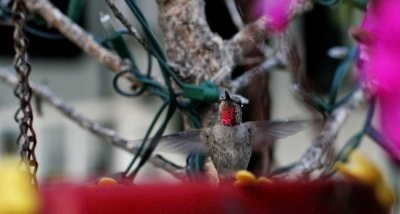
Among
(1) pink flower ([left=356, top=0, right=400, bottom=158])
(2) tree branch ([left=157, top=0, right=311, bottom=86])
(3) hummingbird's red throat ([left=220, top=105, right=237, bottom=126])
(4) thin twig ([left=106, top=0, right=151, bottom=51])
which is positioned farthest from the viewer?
(2) tree branch ([left=157, top=0, right=311, bottom=86])

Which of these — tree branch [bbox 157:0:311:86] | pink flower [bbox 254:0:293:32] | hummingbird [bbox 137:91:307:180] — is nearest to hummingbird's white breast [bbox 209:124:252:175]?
hummingbird [bbox 137:91:307:180]

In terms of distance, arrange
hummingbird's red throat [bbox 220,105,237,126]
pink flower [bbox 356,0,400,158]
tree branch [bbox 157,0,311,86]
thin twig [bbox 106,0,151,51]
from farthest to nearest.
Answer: tree branch [bbox 157,0,311,86] → thin twig [bbox 106,0,151,51] → hummingbird's red throat [bbox 220,105,237,126] → pink flower [bbox 356,0,400,158]

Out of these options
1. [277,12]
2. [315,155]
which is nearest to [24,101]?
[277,12]

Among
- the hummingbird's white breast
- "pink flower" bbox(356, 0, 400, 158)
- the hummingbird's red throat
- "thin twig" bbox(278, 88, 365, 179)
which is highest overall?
"pink flower" bbox(356, 0, 400, 158)

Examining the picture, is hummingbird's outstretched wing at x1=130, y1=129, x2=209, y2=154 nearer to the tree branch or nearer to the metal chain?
the metal chain

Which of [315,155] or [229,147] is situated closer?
[229,147]

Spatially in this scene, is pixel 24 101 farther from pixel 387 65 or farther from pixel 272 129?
pixel 387 65

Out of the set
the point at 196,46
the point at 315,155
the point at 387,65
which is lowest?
the point at 315,155

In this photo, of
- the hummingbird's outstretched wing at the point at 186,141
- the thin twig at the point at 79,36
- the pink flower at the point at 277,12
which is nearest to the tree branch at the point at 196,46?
the thin twig at the point at 79,36
